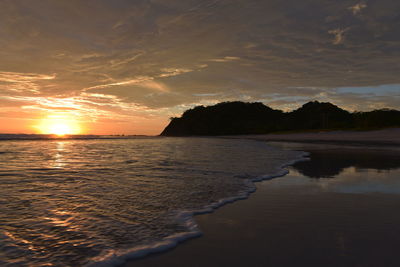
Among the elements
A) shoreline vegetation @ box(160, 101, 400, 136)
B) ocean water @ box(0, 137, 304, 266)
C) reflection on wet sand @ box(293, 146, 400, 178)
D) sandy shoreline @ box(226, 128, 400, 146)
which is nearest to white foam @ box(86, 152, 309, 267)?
ocean water @ box(0, 137, 304, 266)

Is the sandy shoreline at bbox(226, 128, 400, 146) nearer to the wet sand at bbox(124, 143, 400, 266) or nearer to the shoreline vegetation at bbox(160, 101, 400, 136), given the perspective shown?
the wet sand at bbox(124, 143, 400, 266)

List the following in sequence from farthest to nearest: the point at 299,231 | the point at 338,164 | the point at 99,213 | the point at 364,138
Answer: the point at 364,138
the point at 338,164
the point at 99,213
the point at 299,231

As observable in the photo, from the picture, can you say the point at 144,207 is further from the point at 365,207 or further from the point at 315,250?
the point at 365,207

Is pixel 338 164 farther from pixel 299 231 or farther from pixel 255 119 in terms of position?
pixel 255 119

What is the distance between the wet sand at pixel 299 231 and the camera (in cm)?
338

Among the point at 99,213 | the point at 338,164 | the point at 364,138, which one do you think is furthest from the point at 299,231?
the point at 364,138

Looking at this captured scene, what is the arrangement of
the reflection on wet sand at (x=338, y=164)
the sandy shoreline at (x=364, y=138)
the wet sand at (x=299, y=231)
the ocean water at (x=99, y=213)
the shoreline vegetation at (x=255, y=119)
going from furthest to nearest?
the shoreline vegetation at (x=255, y=119) → the sandy shoreline at (x=364, y=138) → the reflection on wet sand at (x=338, y=164) → the ocean water at (x=99, y=213) → the wet sand at (x=299, y=231)

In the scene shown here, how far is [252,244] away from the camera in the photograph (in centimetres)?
381

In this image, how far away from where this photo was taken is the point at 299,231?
4289 millimetres

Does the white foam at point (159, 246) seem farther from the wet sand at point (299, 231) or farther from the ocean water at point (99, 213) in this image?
the wet sand at point (299, 231)

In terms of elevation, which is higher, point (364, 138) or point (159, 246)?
point (364, 138)

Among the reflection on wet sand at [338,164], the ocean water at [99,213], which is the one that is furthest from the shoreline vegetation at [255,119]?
the ocean water at [99,213]

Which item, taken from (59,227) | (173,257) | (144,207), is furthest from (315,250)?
(59,227)

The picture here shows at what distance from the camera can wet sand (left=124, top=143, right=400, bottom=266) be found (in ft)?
11.1
